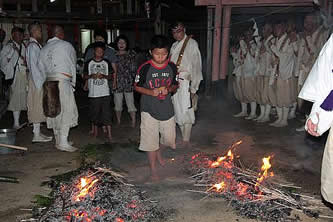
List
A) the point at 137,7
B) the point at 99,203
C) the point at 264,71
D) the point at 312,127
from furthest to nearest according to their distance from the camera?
the point at 137,7, the point at 264,71, the point at 99,203, the point at 312,127

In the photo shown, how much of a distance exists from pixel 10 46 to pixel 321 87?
7513 mm

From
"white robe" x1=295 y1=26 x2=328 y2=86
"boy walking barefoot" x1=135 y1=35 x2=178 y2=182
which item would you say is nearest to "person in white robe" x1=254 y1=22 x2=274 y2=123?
"white robe" x1=295 y1=26 x2=328 y2=86

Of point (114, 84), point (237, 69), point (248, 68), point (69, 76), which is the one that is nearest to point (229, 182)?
point (69, 76)

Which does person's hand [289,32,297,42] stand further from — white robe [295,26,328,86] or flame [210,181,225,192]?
flame [210,181,225,192]

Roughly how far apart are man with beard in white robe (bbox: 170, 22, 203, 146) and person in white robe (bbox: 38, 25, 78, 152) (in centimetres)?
209

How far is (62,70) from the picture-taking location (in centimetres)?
653

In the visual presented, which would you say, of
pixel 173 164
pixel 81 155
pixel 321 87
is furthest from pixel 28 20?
pixel 321 87

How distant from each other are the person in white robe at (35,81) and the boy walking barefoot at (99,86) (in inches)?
39.8

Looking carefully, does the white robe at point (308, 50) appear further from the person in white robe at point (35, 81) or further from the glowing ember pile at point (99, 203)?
the person in white robe at point (35, 81)

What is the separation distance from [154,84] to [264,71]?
5.00 metres

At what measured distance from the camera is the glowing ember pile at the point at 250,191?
4.21 m

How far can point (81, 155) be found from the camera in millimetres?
6609

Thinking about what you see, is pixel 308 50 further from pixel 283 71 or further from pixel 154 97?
pixel 154 97

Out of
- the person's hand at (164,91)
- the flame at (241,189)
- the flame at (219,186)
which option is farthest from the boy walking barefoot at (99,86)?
the flame at (241,189)
